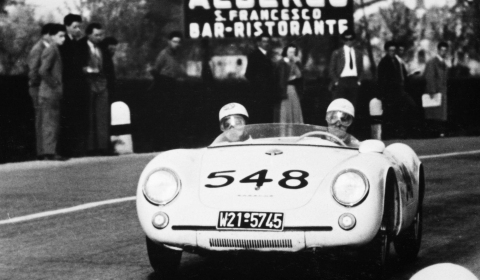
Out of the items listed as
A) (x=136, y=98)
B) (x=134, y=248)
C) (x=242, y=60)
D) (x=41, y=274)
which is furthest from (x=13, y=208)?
(x=242, y=60)

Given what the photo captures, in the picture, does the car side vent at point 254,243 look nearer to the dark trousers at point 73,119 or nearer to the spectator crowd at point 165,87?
the spectator crowd at point 165,87

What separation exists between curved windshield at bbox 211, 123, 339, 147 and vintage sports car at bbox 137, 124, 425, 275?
27cm

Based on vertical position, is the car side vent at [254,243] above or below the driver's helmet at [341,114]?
below

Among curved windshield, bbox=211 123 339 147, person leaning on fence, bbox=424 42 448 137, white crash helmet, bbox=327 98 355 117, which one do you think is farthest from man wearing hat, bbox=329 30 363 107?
curved windshield, bbox=211 123 339 147

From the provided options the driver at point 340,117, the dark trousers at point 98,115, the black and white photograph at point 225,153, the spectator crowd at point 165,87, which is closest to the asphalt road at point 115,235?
the black and white photograph at point 225,153

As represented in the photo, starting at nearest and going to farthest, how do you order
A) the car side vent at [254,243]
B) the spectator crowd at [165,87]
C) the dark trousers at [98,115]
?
1. the car side vent at [254,243]
2. the spectator crowd at [165,87]
3. the dark trousers at [98,115]

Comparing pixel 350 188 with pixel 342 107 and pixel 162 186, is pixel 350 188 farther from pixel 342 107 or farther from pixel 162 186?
pixel 342 107

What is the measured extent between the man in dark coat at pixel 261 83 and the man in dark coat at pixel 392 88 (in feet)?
6.19

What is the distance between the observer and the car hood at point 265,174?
6398mm

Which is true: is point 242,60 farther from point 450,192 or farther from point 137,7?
point 450,192

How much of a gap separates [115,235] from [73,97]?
7880mm

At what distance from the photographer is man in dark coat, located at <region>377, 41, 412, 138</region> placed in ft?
63.7

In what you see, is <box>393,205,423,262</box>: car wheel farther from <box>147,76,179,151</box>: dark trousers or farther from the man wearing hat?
the man wearing hat

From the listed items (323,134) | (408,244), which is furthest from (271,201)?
(408,244)
